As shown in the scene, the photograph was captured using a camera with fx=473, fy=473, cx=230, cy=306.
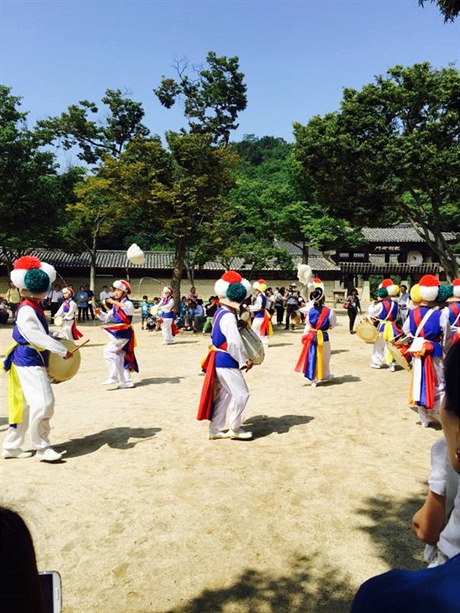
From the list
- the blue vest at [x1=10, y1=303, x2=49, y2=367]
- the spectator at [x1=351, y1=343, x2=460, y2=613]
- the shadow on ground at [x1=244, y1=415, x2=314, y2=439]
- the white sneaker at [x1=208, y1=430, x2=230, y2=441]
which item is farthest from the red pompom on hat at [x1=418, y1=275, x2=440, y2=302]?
the spectator at [x1=351, y1=343, x2=460, y2=613]

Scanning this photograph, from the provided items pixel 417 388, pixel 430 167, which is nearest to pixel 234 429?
pixel 417 388

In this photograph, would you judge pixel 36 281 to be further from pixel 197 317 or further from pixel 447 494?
pixel 197 317

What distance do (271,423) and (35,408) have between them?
10.3 feet

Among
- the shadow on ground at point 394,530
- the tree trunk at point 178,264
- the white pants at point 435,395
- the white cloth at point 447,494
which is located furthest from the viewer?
the tree trunk at point 178,264

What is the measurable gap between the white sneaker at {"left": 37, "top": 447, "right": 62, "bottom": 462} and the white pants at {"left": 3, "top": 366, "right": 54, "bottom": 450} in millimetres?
58

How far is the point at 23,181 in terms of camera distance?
19281mm

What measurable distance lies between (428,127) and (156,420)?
15055mm

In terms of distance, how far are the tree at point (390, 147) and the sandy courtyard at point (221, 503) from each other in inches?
476

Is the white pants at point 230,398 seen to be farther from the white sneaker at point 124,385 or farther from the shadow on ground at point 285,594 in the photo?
the white sneaker at point 124,385

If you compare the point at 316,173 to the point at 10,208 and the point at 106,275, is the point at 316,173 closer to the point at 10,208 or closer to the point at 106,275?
the point at 10,208

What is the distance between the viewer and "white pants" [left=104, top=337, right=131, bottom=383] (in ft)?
27.9

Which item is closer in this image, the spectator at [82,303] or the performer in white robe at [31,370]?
the performer in white robe at [31,370]

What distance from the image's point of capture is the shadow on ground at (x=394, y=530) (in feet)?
10.9

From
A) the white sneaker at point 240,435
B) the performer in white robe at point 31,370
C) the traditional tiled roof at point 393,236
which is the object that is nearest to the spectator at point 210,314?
the white sneaker at point 240,435
